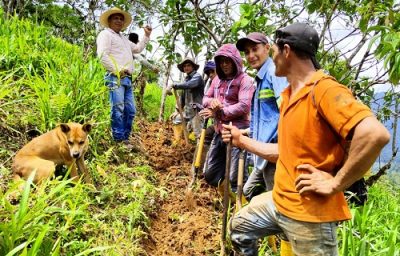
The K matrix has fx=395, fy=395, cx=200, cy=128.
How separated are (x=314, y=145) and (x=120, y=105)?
4381mm

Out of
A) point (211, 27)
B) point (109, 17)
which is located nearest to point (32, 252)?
point (109, 17)

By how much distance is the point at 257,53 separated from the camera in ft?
13.6

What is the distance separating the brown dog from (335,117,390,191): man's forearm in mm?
3066

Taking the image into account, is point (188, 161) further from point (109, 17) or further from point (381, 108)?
point (381, 108)

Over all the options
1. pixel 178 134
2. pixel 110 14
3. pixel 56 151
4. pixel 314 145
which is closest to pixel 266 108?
pixel 314 145

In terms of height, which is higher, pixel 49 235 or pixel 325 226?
pixel 325 226

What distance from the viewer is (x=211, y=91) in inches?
212

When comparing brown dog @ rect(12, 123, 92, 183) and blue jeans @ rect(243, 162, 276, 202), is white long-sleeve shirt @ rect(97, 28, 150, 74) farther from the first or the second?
blue jeans @ rect(243, 162, 276, 202)

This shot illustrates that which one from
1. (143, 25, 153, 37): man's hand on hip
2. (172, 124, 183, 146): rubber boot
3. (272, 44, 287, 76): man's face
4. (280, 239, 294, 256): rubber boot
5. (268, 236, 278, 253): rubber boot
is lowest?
(268, 236, 278, 253): rubber boot

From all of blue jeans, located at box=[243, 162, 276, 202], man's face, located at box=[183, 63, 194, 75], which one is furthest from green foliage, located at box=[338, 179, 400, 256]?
man's face, located at box=[183, 63, 194, 75]

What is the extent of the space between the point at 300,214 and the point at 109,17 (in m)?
4.93

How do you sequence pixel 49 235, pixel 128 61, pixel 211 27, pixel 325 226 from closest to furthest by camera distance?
pixel 325 226, pixel 49 235, pixel 128 61, pixel 211 27

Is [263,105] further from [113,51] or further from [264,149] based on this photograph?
[113,51]

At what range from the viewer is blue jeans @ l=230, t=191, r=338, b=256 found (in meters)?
2.23
